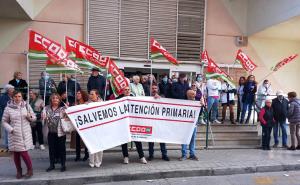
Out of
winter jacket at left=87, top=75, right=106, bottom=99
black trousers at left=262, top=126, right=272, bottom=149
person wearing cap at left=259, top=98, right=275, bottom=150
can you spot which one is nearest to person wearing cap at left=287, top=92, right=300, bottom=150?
person wearing cap at left=259, top=98, right=275, bottom=150

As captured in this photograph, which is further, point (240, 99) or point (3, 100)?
point (240, 99)

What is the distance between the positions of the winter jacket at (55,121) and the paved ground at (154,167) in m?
0.89

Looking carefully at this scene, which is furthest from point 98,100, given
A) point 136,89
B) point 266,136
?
point 266,136

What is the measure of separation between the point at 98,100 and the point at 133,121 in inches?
37.9

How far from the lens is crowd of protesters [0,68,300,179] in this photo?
6.57m

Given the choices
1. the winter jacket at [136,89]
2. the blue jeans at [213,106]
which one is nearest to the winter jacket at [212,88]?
the blue jeans at [213,106]

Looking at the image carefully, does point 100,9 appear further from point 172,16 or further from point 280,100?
point 280,100

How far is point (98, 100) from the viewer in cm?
758

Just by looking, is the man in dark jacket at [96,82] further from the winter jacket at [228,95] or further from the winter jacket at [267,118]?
the winter jacket at [267,118]

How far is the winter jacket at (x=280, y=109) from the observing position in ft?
33.0

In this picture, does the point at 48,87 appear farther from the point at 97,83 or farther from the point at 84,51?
the point at 84,51

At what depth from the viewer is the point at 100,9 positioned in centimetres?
1238

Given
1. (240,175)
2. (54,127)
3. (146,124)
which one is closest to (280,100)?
(240,175)

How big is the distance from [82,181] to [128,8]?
795 centimetres
